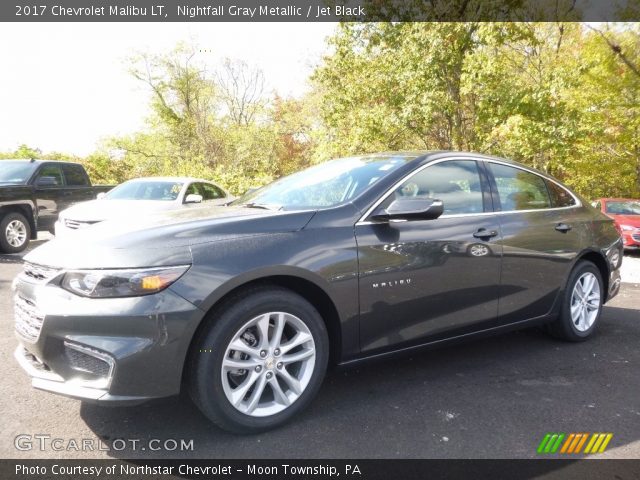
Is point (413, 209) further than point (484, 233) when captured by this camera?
No

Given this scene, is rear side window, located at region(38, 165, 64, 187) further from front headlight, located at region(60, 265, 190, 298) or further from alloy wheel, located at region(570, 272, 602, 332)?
alloy wheel, located at region(570, 272, 602, 332)

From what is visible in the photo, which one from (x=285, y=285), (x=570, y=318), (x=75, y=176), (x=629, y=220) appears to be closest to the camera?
(x=285, y=285)

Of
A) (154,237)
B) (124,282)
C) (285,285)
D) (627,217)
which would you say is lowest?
(627,217)

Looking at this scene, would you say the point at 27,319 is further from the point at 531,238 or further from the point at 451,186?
the point at 531,238

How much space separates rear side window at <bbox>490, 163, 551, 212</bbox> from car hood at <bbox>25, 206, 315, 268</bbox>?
1.74 metres

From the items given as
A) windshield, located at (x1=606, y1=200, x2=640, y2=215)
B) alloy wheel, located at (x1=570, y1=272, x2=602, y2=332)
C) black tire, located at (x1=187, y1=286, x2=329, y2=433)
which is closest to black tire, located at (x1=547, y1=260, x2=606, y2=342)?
alloy wheel, located at (x1=570, y1=272, x2=602, y2=332)

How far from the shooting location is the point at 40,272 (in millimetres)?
2580

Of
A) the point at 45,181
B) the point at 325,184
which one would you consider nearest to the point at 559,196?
the point at 325,184

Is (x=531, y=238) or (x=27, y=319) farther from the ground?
(x=531, y=238)

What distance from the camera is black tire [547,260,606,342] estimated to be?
4191mm

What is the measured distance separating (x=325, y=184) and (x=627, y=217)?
11.3 m

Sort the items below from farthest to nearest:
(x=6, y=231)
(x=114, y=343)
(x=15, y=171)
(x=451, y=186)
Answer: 1. (x=15, y=171)
2. (x=6, y=231)
3. (x=451, y=186)
4. (x=114, y=343)

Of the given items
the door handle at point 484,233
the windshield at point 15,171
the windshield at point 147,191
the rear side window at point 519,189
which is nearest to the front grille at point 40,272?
the door handle at point 484,233

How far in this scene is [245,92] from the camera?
3756 centimetres
